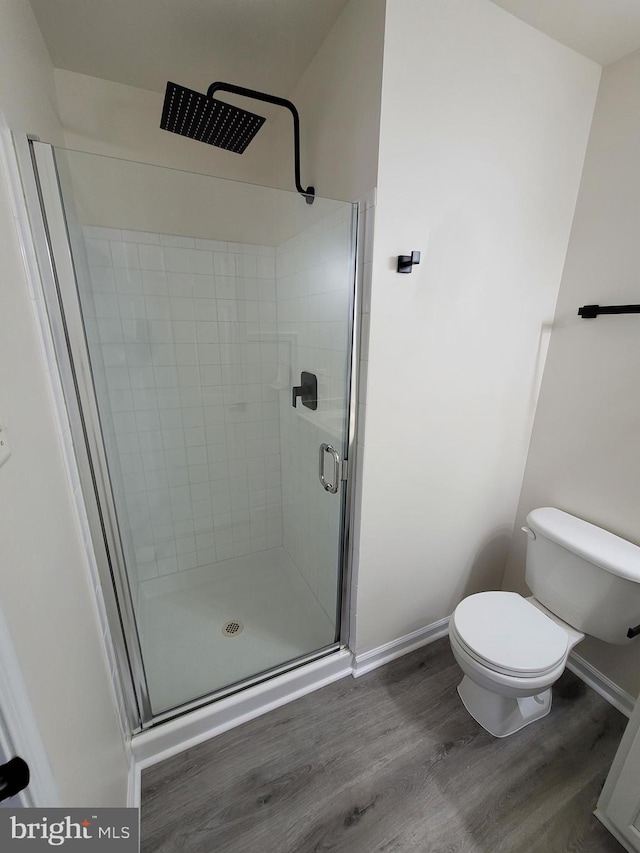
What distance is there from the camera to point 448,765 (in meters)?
1.27

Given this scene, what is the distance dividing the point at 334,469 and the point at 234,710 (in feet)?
3.40

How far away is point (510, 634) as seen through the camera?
129 cm

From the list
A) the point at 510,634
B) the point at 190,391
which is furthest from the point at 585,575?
the point at 190,391

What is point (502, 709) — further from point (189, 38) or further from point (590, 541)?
point (189, 38)

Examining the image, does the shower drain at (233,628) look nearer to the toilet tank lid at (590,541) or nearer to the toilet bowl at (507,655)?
the toilet bowl at (507,655)

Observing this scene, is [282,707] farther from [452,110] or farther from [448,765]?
[452,110]

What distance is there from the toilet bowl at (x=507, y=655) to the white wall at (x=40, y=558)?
1.16 meters

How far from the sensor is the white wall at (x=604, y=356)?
1.32 meters

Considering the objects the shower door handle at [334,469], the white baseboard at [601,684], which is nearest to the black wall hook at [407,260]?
the shower door handle at [334,469]

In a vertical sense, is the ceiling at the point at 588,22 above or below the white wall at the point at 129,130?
above

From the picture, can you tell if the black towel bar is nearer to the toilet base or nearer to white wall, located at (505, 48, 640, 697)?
white wall, located at (505, 48, 640, 697)

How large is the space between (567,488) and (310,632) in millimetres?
1396

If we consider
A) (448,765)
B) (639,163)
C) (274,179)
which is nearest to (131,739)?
(448,765)

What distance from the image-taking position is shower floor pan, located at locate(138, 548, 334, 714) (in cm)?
149
